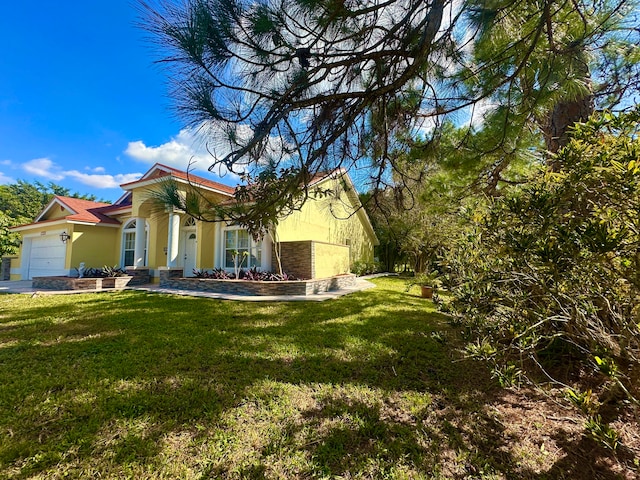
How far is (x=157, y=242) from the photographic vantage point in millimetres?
14797

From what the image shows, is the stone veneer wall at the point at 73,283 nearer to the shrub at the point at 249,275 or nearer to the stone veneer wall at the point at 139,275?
the stone veneer wall at the point at 139,275

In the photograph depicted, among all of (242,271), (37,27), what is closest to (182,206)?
(37,27)

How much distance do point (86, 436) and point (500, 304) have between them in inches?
168

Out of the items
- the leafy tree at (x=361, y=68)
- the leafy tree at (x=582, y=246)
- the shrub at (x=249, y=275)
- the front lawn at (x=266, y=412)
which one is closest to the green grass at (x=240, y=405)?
the front lawn at (x=266, y=412)

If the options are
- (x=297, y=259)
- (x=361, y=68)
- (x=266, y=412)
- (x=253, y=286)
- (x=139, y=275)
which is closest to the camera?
(x=266, y=412)

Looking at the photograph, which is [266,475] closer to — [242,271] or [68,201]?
[242,271]

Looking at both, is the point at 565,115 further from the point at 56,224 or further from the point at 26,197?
the point at 26,197

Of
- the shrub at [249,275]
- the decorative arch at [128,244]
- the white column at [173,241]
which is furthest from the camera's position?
the decorative arch at [128,244]

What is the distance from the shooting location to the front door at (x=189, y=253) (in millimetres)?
14977

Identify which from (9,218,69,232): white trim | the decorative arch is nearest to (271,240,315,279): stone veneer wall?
the decorative arch

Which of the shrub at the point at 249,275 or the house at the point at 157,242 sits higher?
the house at the point at 157,242

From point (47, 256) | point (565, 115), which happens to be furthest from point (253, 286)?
point (47, 256)

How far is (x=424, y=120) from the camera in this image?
202 inches

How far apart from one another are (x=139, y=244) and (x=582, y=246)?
57.2 ft
